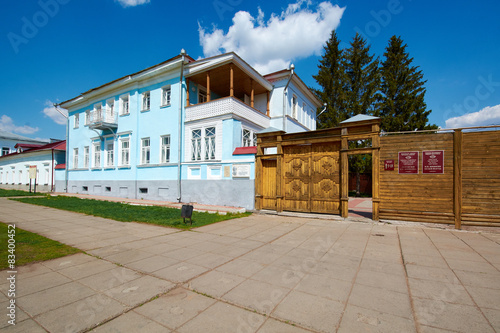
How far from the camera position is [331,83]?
2820cm

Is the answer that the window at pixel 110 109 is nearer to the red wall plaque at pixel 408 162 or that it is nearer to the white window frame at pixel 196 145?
the white window frame at pixel 196 145

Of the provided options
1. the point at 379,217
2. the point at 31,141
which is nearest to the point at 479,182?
the point at 379,217

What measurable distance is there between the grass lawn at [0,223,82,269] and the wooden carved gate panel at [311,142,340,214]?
7.99 meters

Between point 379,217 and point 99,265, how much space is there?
8.41 m

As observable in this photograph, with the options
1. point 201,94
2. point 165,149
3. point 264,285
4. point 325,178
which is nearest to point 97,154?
point 165,149

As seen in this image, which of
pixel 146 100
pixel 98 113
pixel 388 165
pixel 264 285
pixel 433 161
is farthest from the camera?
pixel 98 113

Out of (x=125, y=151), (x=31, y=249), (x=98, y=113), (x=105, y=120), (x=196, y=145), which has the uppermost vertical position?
(x=98, y=113)

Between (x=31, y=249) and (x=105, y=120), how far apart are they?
16225 millimetres

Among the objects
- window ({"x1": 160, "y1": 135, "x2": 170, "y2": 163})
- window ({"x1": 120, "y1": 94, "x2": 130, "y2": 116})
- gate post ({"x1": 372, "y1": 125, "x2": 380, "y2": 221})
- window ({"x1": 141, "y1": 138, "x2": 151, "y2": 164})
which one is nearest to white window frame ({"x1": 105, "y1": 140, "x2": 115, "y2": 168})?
window ({"x1": 120, "y1": 94, "x2": 130, "y2": 116})

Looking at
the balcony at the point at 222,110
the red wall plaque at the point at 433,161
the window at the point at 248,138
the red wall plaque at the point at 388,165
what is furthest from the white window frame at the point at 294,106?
the red wall plaque at the point at 433,161

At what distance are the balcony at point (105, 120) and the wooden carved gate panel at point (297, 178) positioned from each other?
50.3 feet

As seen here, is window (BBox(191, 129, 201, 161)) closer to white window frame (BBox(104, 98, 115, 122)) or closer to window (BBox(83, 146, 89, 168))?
white window frame (BBox(104, 98, 115, 122))

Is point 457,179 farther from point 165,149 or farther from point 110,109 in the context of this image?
point 110,109

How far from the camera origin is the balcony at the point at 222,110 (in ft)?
43.4
